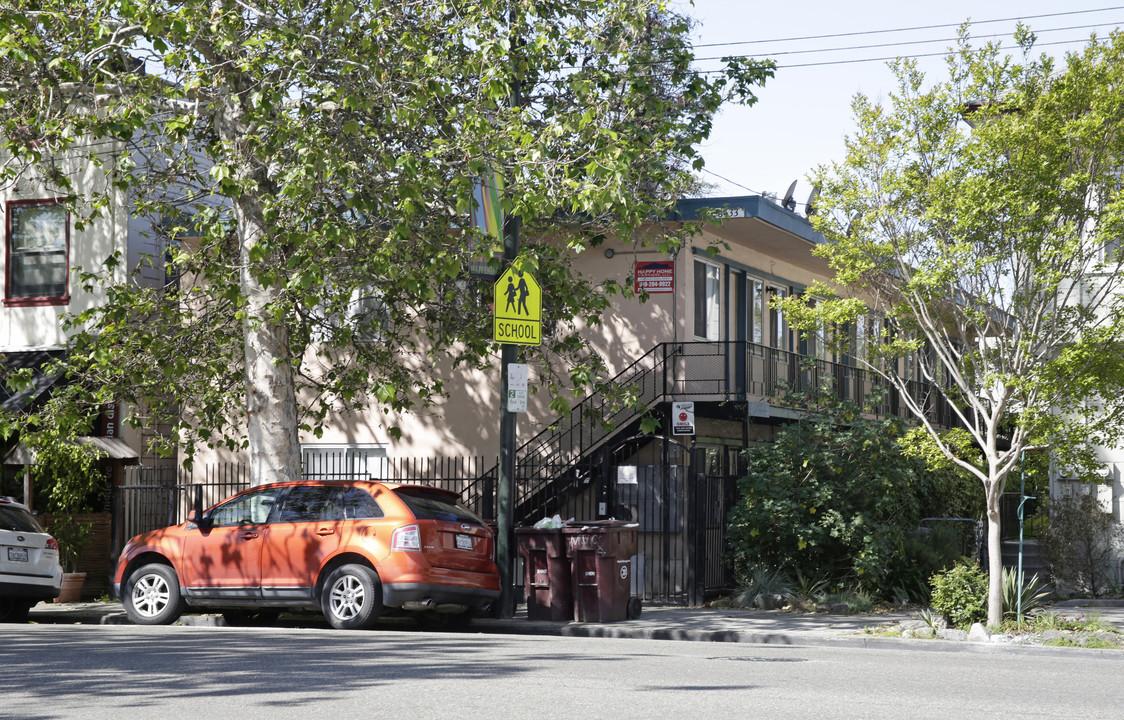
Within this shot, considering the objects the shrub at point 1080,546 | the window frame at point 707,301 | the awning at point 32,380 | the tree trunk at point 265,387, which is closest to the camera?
the tree trunk at point 265,387

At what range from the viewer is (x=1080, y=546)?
757 inches

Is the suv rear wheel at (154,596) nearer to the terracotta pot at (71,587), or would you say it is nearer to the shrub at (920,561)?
the terracotta pot at (71,587)

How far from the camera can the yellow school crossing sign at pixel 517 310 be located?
1523 cm

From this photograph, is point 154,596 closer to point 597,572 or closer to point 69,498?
point 69,498

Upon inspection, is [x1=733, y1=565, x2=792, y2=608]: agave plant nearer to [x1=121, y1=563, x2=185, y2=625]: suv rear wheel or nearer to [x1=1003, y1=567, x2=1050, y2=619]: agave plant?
[x1=1003, y1=567, x2=1050, y2=619]: agave plant

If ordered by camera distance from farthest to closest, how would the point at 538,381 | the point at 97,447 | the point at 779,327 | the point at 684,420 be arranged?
the point at 779,327 < the point at 538,381 < the point at 97,447 < the point at 684,420

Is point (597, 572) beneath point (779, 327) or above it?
beneath

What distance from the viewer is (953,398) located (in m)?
15.6

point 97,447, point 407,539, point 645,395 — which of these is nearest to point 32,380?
point 97,447

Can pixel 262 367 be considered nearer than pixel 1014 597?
No

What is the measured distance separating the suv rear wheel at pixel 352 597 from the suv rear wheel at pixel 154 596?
2197mm

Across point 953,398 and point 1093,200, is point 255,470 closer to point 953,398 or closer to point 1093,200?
point 953,398

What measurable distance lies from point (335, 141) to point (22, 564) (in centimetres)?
650

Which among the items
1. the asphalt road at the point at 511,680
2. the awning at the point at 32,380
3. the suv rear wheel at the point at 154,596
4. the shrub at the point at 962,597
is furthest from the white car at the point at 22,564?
the shrub at the point at 962,597
